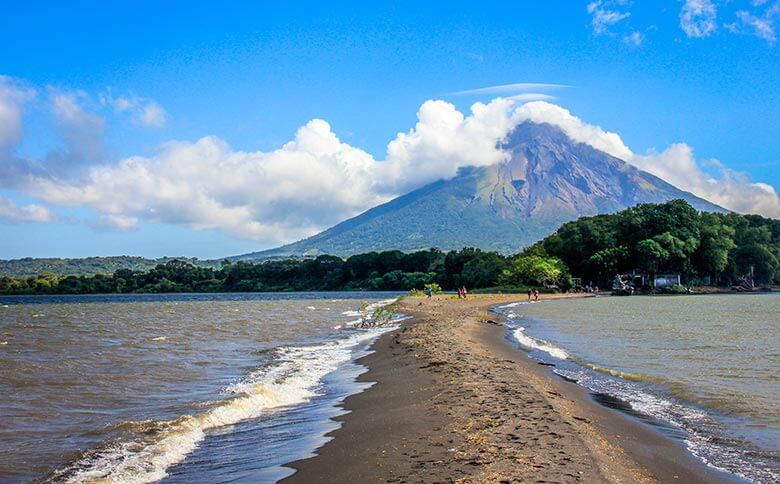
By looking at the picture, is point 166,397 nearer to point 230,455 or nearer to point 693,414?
point 230,455

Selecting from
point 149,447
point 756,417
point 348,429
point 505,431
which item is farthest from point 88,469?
point 756,417

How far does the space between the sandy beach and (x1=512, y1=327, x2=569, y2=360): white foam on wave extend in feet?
15.9

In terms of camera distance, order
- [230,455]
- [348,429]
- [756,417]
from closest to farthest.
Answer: [230,455] → [348,429] → [756,417]

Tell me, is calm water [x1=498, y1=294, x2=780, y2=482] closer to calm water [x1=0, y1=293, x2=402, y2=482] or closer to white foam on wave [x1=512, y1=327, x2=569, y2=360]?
white foam on wave [x1=512, y1=327, x2=569, y2=360]

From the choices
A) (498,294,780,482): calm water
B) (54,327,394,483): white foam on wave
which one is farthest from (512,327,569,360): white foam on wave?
(54,327,394,483): white foam on wave

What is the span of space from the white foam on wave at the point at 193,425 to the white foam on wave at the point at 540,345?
594 cm

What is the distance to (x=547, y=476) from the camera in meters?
5.66

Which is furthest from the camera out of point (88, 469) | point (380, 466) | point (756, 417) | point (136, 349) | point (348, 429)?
point (136, 349)

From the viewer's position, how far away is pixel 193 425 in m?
9.29

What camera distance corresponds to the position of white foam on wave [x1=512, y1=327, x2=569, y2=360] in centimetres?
1742

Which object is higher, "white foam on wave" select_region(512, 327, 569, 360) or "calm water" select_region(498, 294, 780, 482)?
"white foam on wave" select_region(512, 327, 569, 360)

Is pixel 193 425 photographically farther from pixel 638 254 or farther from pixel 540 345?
pixel 638 254

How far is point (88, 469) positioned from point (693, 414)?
8370mm

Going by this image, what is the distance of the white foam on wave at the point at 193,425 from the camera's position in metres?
7.01
